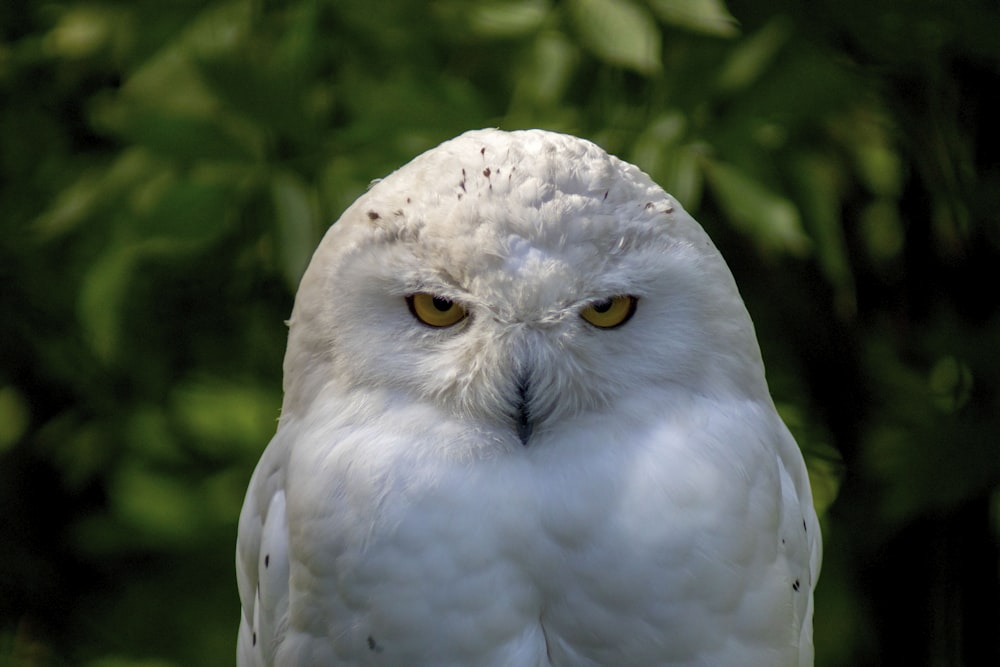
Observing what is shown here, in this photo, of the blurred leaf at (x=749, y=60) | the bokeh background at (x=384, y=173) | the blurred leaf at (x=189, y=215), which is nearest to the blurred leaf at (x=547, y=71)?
the bokeh background at (x=384, y=173)

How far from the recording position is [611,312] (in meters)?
1.12

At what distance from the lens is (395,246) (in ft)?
3.62

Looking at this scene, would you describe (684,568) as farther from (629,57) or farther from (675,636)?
(629,57)

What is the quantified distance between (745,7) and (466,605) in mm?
1176

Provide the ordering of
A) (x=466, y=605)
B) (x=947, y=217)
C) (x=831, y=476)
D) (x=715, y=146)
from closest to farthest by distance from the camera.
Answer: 1. (x=466, y=605)
2. (x=715, y=146)
3. (x=831, y=476)
4. (x=947, y=217)

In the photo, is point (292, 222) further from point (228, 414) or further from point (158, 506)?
point (158, 506)

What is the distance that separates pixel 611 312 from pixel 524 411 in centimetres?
15

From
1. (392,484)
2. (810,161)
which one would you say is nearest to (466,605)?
(392,484)

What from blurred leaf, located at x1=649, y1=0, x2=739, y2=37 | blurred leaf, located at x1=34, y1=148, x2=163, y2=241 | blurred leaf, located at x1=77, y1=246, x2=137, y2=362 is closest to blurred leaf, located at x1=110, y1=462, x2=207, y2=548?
blurred leaf, located at x1=77, y1=246, x2=137, y2=362

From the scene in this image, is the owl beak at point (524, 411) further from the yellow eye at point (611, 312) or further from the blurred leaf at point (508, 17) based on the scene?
the blurred leaf at point (508, 17)

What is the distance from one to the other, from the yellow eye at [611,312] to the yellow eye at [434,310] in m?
0.14

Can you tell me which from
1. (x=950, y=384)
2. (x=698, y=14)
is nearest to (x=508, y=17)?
(x=698, y=14)

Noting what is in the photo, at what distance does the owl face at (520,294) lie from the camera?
104cm

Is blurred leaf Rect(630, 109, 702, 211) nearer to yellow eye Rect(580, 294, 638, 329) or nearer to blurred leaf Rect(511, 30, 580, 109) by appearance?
blurred leaf Rect(511, 30, 580, 109)
